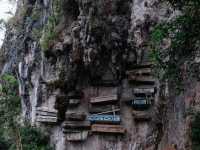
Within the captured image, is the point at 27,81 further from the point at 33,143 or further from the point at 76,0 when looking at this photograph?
the point at 76,0

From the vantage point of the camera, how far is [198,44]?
19.9ft

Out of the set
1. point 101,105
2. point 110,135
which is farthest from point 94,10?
point 110,135

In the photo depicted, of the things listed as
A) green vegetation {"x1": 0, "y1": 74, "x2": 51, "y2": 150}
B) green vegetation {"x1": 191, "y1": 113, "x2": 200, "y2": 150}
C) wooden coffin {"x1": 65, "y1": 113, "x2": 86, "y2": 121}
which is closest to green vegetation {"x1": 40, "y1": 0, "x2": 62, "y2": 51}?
green vegetation {"x1": 0, "y1": 74, "x2": 51, "y2": 150}

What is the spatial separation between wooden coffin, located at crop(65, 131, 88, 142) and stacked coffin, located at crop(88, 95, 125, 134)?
0.50m

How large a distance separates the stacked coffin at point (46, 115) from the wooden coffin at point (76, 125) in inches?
33.7

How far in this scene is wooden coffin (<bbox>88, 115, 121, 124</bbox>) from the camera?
→ 500 inches

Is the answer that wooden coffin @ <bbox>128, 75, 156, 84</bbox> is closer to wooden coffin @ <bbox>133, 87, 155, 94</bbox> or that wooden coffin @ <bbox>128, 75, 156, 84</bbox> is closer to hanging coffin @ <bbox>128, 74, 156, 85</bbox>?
hanging coffin @ <bbox>128, 74, 156, 85</bbox>

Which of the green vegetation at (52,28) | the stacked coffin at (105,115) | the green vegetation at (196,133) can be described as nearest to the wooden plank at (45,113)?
the stacked coffin at (105,115)

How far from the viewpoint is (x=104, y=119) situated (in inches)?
505

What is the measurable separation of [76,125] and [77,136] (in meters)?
0.38

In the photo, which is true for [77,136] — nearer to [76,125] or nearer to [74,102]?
[76,125]

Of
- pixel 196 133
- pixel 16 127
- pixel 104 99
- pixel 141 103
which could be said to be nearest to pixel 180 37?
pixel 196 133

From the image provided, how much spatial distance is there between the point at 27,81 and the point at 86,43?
5019mm

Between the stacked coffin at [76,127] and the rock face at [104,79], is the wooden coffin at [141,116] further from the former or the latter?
the stacked coffin at [76,127]
